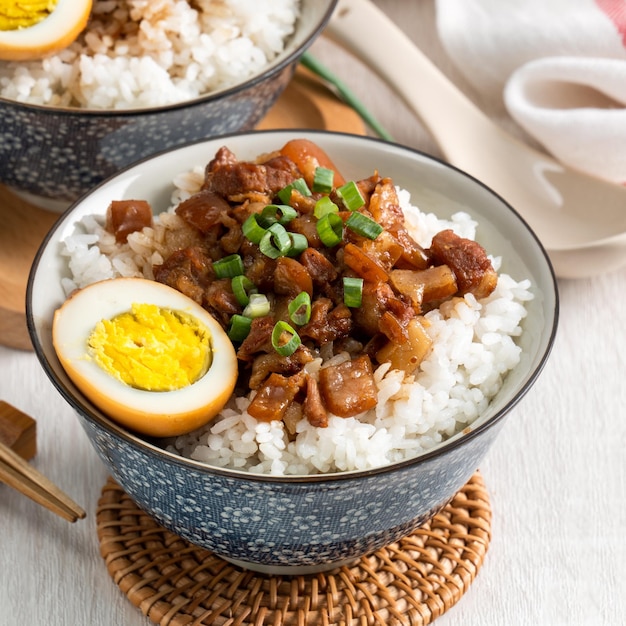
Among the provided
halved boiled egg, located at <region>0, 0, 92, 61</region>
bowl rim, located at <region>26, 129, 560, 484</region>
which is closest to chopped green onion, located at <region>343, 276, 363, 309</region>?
bowl rim, located at <region>26, 129, 560, 484</region>

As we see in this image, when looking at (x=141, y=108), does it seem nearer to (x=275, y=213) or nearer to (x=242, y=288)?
(x=275, y=213)

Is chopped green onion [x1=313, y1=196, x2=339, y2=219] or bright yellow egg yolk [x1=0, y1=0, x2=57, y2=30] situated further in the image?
bright yellow egg yolk [x1=0, y1=0, x2=57, y2=30]

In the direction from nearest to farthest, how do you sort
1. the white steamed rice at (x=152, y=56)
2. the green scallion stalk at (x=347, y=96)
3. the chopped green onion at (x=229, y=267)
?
the chopped green onion at (x=229, y=267), the white steamed rice at (x=152, y=56), the green scallion stalk at (x=347, y=96)

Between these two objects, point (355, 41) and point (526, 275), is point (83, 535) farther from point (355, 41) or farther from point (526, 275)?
point (355, 41)

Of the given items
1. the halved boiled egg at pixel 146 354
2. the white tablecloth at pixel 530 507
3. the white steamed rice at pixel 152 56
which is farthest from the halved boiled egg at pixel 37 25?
the halved boiled egg at pixel 146 354

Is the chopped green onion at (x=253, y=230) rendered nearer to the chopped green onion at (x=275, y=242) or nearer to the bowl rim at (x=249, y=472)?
the chopped green onion at (x=275, y=242)

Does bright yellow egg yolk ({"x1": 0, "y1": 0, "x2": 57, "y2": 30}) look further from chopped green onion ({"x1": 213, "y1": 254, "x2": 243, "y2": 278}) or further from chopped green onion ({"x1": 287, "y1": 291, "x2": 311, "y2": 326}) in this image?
chopped green onion ({"x1": 287, "y1": 291, "x2": 311, "y2": 326})
